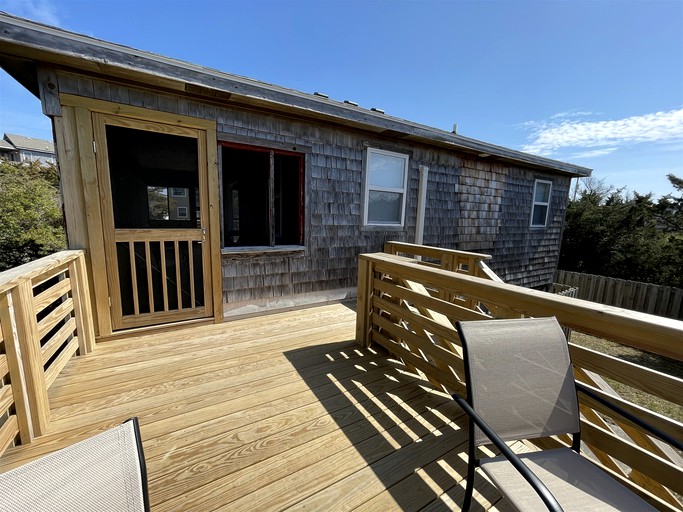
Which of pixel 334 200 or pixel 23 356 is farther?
pixel 334 200

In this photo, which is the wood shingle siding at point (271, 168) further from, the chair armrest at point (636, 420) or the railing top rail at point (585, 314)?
the chair armrest at point (636, 420)

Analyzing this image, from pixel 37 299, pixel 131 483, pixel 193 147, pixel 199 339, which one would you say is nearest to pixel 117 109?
pixel 193 147

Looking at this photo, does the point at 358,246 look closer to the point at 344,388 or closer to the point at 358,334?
the point at 358,334

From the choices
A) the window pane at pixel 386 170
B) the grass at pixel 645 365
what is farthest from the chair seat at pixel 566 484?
the grass at pixel 645 365

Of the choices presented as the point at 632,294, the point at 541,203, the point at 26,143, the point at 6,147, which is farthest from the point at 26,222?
the point at 26,143

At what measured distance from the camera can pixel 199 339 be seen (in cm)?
299

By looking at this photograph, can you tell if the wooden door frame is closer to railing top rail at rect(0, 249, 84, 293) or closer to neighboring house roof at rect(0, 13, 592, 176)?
neighboring house roof at rect(0, 13, 592, 176)

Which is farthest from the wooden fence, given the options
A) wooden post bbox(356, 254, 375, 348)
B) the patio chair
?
the patio chair

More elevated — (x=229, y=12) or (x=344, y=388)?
(x=229, y=12)

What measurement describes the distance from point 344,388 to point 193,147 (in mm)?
2942

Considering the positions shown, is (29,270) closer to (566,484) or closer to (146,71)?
(146,71)

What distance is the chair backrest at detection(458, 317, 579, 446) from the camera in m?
1.26

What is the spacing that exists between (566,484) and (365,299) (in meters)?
1.94

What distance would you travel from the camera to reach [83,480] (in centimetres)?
72
